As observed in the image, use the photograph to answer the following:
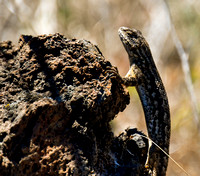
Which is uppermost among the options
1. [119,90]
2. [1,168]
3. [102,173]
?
[119,90]

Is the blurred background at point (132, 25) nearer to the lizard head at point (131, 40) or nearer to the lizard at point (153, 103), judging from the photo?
the lizard head at point (131, 40)

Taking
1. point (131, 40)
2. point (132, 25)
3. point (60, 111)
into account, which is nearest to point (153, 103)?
point (131, 40)

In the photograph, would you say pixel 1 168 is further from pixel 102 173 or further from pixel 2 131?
pixel 102 173

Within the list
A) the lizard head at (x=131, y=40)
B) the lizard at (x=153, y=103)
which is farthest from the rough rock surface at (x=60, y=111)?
the lizard head at (x=131, y=40)

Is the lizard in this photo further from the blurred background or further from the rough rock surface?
the blurred background

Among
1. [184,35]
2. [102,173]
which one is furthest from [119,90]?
[184,35]
